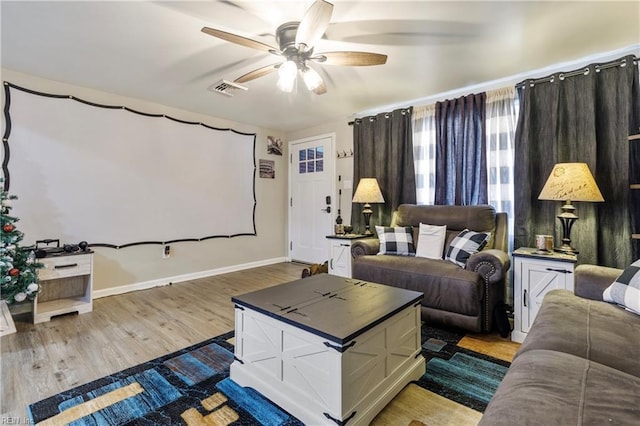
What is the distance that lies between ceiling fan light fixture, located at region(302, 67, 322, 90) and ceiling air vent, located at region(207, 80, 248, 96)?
1.12m

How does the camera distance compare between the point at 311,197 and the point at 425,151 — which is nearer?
the point at 425,151

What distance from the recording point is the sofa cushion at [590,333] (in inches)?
42.8

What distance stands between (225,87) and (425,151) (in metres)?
2.39

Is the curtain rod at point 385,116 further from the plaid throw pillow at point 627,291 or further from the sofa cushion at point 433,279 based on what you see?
the plaid throw pillow at point 627,291

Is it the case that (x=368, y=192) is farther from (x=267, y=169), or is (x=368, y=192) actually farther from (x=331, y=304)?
(x=331, y=304)

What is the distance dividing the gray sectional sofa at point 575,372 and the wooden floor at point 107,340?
83 cm

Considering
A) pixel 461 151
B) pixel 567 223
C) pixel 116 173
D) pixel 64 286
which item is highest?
pixel 461 151

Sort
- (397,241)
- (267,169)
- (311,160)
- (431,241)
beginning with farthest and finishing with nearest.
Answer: (267,169)
(311,160)
(397,241)
(431,241)

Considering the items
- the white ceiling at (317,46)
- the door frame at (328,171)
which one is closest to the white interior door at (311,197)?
the door frame at (328,171)

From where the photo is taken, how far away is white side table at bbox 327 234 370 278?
3.56 meters

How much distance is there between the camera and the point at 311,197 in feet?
16.2

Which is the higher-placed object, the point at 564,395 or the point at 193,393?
the point at 564,395

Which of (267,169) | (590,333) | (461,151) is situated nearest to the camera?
(590,333)

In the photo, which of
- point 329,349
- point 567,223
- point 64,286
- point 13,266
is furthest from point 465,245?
point 64,286
